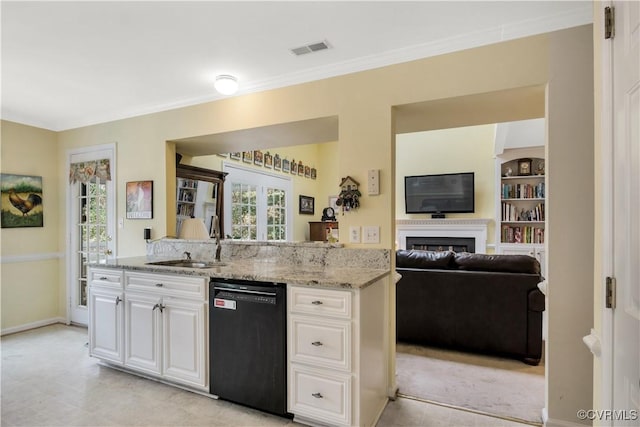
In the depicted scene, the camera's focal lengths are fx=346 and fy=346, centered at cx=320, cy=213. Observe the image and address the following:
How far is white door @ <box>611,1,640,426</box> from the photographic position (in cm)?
96

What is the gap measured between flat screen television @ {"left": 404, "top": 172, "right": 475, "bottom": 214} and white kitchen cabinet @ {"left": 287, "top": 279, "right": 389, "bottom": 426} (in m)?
5.28

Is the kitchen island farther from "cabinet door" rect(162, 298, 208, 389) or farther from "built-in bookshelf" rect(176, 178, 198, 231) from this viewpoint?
"built-in bookshelf" rect(176, 178, 198, 231)

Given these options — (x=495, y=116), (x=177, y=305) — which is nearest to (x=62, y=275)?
(x=177, y=305)

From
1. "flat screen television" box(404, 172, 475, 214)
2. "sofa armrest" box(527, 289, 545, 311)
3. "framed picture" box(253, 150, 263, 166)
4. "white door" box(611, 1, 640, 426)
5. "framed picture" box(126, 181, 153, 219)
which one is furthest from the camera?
"flat screen television" box(404, 172, 475, 214)

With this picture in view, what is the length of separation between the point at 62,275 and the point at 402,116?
14.6 ft

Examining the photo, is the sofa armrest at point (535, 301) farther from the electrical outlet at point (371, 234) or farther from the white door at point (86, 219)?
the white door at point (86, 219)

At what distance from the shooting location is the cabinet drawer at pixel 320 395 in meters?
1.99

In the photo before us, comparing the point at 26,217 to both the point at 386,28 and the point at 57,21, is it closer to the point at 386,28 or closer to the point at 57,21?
the point at 57,21

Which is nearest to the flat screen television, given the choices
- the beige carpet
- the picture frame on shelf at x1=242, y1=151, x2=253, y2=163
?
the picture frame on shelf at x1=242, y1=151, x2=253, y2=163

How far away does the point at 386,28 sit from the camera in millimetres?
2162

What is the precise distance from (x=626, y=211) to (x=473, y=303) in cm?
240

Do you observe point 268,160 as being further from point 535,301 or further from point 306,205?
point 535,301

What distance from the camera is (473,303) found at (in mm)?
3209

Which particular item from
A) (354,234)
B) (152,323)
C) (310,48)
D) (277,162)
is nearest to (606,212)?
(354,234)
